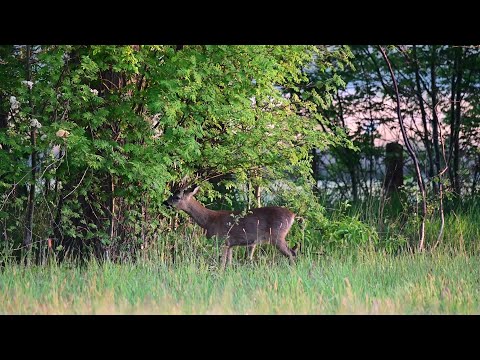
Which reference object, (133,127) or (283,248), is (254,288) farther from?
(133,127)

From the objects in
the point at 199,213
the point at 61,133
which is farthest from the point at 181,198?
the point at 61,133

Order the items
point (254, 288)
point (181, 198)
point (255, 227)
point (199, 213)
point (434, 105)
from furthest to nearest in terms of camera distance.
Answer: point (434, 105) → point (199, 213) → point (181, 198) → point (255, 227) → point (254, 288)

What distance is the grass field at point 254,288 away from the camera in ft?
22.0

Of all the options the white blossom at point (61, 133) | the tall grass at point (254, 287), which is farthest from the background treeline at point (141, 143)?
the tall grass at point (254, 287)

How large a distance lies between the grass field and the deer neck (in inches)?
62.1

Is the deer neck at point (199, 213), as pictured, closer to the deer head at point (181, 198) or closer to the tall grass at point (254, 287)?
the deer head at point (181, 198)

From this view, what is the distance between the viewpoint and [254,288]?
759 centimetres

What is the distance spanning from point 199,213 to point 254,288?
3.20 metres

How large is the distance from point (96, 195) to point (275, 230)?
2243mm

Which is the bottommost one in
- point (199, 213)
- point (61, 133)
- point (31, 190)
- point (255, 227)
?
point (255, 227)

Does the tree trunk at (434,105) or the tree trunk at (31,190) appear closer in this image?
the tree trunk at (31,190)

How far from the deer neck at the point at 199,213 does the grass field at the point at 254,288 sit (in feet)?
5.17
